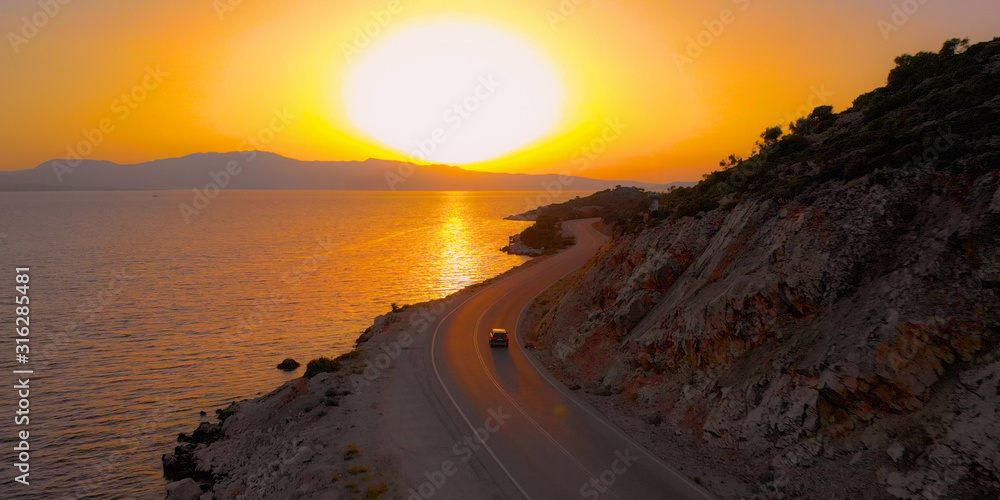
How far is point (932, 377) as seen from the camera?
1553cm

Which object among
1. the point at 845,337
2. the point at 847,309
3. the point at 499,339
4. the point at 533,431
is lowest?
the point at 533,431

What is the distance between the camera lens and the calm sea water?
87.4 ft

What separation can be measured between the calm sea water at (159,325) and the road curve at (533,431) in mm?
15596

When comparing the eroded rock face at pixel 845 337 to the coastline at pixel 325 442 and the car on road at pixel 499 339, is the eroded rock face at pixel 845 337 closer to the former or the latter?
the car on road at pixel 499 339

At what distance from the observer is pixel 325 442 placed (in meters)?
21.8

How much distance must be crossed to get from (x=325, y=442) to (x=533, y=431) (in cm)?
1003

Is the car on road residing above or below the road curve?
above

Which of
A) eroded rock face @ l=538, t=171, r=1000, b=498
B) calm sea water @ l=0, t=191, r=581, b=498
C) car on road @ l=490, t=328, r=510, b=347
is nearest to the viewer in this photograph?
eroded rock face @ l=538, t=171, r=1000, b=498

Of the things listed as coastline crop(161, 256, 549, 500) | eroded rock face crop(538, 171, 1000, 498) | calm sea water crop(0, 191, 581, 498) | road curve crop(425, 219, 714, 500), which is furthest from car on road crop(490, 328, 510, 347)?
calm sea water crop(0, 191, 581, 498)

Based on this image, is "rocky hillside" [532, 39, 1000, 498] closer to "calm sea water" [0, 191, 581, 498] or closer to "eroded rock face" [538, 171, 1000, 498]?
"eroded rock face" [538, 171, 1000, 498]

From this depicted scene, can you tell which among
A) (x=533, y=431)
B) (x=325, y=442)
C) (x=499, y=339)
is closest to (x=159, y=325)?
(x=325, y=442)

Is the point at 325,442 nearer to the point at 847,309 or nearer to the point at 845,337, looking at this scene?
the point at 845,337

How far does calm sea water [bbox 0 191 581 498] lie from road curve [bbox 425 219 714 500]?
15596mm

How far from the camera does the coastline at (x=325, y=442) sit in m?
18.9
